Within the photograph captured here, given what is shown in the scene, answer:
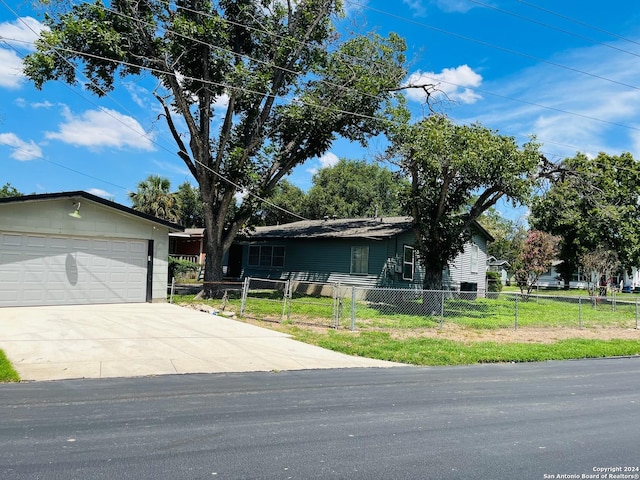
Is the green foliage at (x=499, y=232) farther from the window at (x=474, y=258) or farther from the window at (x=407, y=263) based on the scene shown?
the window at (x=407, y=263)

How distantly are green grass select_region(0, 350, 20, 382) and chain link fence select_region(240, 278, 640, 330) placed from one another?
24.4 ft

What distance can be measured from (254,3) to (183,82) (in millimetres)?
4607

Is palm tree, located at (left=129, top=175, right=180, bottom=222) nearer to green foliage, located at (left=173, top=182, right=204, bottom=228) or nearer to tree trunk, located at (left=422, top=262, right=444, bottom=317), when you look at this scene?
green foliage, located at (left=173, top=182, right=204, bottom=228)

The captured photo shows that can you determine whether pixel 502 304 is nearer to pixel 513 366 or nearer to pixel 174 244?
pixel 513 366

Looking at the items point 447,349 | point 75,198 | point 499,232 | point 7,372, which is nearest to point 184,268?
point 75,198

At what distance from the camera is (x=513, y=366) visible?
10.3 metres

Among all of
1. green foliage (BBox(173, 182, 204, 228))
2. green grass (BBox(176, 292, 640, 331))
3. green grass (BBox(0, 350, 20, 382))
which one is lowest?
green grass (BBox(0, 350, 20, 382))

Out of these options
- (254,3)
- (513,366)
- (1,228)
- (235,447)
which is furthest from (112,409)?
(254,3)

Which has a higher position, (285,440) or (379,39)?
(379,39)

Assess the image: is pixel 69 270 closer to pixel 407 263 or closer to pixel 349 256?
pixel 349 256

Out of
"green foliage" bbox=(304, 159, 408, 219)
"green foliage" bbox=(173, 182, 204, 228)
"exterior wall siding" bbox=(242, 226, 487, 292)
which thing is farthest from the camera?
"green foliage" bbox=(173, 182, 204, 228)

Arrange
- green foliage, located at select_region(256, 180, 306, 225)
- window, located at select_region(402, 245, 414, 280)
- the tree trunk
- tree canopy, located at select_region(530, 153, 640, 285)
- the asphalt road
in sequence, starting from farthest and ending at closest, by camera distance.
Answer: green foliage, located at select_region(256, 180, 306, 225)
window, located at select_region(402, 245, 414, 280)
tree canopy, located at select_region(530, 153, 640, 285)
the tree trunk
the asphalt road

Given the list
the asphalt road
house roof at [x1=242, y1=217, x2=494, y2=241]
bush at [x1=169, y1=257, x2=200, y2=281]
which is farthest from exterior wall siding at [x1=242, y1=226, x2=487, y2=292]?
the asphalt road

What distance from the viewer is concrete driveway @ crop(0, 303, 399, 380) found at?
8.12m
